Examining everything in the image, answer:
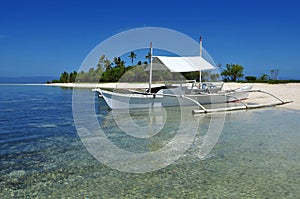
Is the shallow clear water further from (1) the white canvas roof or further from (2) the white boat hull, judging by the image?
(1) the white canvas roof

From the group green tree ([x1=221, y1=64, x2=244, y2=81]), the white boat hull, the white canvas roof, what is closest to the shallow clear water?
the white boat hull

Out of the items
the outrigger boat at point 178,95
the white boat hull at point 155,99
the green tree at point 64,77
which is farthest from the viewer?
the green tree at point 64,77

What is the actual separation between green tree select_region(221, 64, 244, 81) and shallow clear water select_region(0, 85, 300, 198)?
109ft

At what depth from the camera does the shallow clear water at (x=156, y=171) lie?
369cm

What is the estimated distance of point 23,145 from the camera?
6129mm

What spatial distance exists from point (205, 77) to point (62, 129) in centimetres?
1244

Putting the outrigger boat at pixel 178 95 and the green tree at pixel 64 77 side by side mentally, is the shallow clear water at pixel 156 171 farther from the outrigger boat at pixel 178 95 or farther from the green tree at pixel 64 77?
the green tree at pixel 64 77

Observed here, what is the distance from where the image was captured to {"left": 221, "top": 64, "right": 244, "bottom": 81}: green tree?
3919cm

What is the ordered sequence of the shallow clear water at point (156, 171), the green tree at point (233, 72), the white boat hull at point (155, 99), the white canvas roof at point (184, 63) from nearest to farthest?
1. the shallow clear water at point (156, 171)
2. the white boat hull at point (155, 99)
3. the white canvas roof at point (184, 63)
4. the green tree at point (233, 72)

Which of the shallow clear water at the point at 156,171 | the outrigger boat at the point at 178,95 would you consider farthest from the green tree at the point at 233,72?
the shallow clear water at the point at 156,171

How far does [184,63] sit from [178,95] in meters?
4.66

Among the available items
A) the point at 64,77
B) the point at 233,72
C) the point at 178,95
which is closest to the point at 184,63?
the point at 178,95

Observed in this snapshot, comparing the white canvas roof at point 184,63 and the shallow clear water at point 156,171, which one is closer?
the shallow clear water at point 156,171

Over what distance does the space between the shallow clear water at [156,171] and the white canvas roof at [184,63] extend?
23.7 feet
